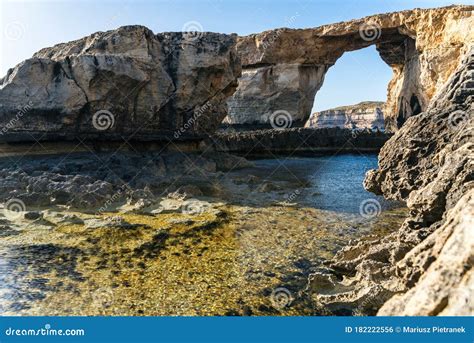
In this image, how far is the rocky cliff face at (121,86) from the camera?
63.9ft

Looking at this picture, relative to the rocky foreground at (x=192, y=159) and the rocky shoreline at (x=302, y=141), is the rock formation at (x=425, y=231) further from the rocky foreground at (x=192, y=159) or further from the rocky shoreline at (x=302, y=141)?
the rocky shoreline at (x=302, y=141)

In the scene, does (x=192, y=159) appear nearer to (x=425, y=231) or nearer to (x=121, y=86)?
(x=121, y=86)

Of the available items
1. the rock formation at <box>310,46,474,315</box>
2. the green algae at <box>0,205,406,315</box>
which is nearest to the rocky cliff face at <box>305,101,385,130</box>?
the green algae at <box>0,205,406,315</box>

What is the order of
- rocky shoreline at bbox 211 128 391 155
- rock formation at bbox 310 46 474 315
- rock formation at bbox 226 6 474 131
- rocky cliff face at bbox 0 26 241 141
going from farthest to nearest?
rock formation at bbox 226 6 474 131
rocky shoreline at bbox 211 128 391 155
rocky cliff face at bbox 0 26 241 141
rock formation at bbox 310 46 474 315

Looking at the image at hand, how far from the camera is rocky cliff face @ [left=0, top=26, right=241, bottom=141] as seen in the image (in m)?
19.5

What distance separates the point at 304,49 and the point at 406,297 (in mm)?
54508

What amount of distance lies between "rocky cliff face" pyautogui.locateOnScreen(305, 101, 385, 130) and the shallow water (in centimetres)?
14122

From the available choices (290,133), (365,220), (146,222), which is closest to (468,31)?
(290,133)

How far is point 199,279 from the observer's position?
819cm

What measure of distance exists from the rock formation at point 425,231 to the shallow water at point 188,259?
3.22ft

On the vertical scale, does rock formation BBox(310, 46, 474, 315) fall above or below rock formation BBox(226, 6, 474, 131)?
below

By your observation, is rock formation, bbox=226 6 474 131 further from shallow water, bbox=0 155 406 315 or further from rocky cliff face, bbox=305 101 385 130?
rocky cliff face, bbox=305 101 385 130

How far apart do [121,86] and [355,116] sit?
15310 cm

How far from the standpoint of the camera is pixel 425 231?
671 centimetres
